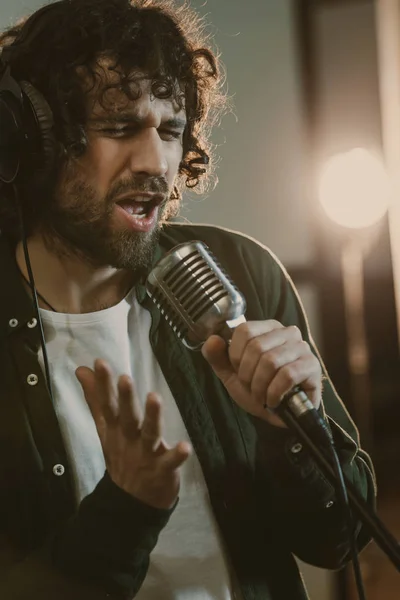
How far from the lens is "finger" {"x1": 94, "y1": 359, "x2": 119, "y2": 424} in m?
0.71

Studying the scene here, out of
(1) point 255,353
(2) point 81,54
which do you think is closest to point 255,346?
(1) point 255,353

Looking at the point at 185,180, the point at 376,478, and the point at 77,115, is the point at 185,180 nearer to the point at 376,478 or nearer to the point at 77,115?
the point at 77,115

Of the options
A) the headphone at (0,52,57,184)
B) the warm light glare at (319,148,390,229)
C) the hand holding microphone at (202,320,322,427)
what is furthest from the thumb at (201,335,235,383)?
the warm light glare at (319,148,390,229)

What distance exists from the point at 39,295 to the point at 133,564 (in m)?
0.39

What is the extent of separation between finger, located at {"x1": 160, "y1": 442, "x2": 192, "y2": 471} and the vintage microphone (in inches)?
4.4

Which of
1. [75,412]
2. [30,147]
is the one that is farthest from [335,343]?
[30,147]

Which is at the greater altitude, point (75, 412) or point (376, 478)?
point (75, 412)

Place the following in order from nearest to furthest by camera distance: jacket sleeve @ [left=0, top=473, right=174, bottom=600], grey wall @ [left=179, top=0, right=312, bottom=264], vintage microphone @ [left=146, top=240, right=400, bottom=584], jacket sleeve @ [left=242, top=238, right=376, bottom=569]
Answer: vintage microphone @ [left=146, top=240, right=400, bottom=584]
jacket sleeve @ [left=0, top=473, right=174, bottom=600]
jacket sleeve @ [left=242, top=238, right=376, bottom=569]
grey wall @ [left=179, top=0, right=312, bottom=264]

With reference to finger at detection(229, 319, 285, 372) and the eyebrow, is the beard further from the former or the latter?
finger at detection(229, 319, 285, 372)

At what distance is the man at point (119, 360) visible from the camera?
0.89 meters

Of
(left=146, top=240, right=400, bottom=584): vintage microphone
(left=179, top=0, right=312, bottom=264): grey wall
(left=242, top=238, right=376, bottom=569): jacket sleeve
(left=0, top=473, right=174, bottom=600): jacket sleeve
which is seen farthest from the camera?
(left=179, top=0, right=312, bottom=264): grey wall

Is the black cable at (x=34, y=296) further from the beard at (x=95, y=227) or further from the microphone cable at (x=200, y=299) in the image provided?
the microphone cable at (x=200, y=299)

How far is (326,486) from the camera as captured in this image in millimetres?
910

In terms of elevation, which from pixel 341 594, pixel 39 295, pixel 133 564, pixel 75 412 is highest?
pixel 39 295
